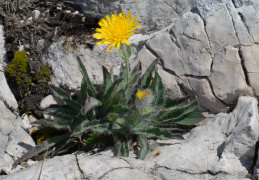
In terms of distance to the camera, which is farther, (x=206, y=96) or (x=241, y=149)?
(x=206, y=96)

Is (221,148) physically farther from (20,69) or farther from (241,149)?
(20,69)

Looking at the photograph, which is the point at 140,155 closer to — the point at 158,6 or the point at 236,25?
the point at 236,25

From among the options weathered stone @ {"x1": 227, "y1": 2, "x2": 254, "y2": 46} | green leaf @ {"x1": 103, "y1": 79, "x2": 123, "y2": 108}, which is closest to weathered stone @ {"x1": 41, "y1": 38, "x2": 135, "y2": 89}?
green leaf @ {"x1": 103, "y1": 79, "x2": 123, "y2": 108}

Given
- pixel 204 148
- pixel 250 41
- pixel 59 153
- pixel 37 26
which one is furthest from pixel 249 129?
pixel 37 26

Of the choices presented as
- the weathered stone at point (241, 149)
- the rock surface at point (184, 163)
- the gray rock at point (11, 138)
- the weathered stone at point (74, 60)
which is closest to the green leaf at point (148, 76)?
the weathered stone at point (74, 60)

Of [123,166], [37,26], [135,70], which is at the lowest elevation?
[123,166]

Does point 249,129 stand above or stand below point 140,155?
above

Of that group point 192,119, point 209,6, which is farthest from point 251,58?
point 192,119
